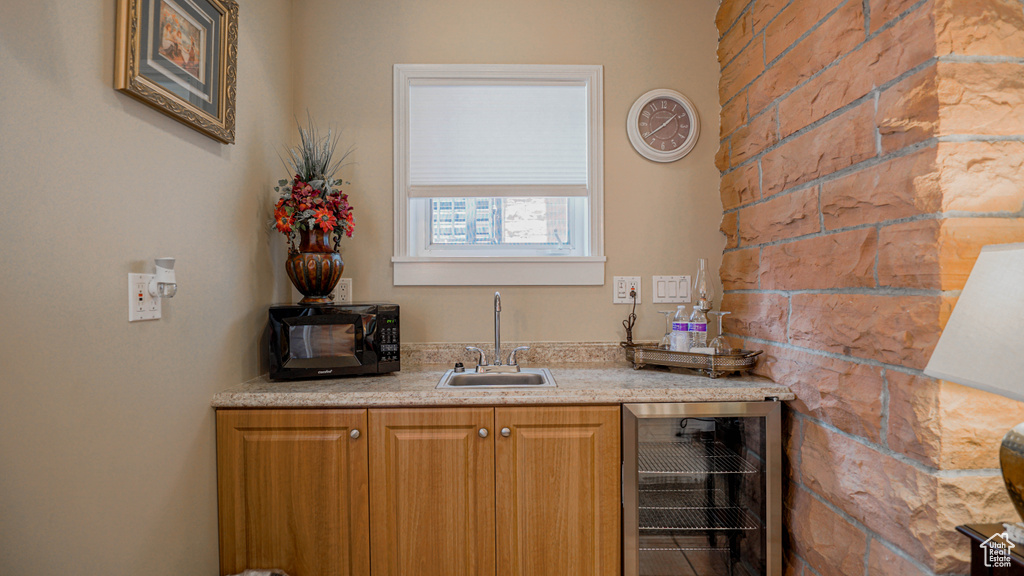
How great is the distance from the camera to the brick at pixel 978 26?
1.03 m

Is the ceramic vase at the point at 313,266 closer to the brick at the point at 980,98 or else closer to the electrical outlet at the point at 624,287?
the electrical outlet at the point at 624,287

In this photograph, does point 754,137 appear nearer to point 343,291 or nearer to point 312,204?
point 312,204

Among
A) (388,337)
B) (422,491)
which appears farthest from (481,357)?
(422,491)

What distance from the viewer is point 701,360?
5.71ft

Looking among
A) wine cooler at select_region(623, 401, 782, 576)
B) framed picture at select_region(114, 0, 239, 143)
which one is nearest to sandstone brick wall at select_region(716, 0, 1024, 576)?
wine cooler at select_region(623, 401, 782, 576)

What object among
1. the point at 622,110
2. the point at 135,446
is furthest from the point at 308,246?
the point at 622,110

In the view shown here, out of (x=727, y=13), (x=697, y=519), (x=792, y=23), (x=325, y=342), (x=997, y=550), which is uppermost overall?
(x=727, y=13)

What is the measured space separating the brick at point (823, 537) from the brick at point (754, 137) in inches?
49.6

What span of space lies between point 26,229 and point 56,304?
17 cm

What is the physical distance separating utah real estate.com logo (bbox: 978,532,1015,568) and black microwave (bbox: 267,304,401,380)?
1.66 meters

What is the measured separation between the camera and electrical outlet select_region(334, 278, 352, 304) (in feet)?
6.85

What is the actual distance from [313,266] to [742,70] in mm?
1965

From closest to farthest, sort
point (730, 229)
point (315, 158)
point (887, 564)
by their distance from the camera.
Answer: point (887, 564) → point (315, 158) → point (730, 229)

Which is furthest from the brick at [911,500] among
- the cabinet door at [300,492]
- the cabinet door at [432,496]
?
the cabinet door at [300,492]
